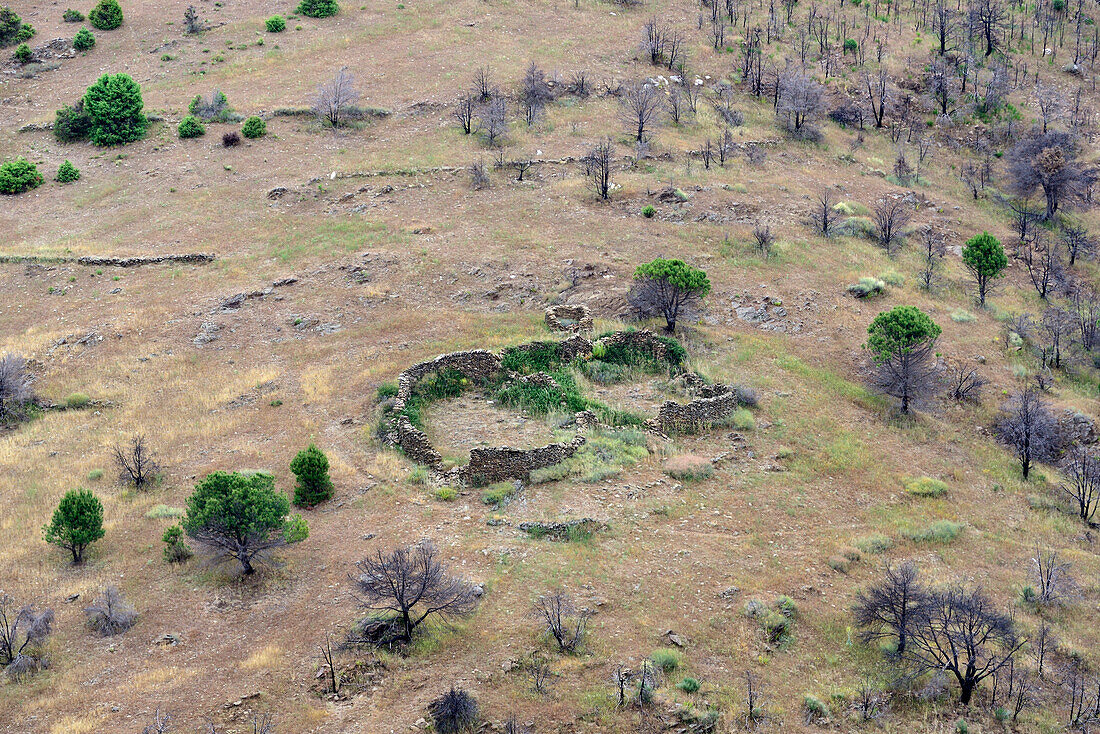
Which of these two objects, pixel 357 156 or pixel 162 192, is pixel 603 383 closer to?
pixel 357 156

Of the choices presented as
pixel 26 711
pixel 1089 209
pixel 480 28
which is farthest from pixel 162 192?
pixel 1089 209

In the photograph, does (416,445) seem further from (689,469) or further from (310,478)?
(689,469)

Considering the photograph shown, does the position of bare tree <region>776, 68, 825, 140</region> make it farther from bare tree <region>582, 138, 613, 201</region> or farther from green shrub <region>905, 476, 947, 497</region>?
green shrub <region>905, 476, 947, 497</region>

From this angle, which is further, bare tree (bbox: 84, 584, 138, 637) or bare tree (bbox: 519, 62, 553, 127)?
bare tree (bbox: 519, 62, 553, 127)

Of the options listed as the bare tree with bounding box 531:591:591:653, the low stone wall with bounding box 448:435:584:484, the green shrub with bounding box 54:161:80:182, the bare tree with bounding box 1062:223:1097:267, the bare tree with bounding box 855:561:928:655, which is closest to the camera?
the bare tree with bounding box 531:591:591:653

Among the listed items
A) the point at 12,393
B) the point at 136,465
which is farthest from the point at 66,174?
the point at 136,465

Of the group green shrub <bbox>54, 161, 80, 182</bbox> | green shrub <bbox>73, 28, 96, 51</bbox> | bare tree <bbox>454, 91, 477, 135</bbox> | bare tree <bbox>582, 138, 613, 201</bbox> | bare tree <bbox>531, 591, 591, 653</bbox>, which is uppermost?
green shrub <bbox>73, 28, 96, 51</bbox>

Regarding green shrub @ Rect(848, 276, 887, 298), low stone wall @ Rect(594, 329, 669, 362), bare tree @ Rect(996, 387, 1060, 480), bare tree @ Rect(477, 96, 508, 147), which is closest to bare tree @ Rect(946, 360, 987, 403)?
bare tree @ Rect(996, 387, 1060, 480)
